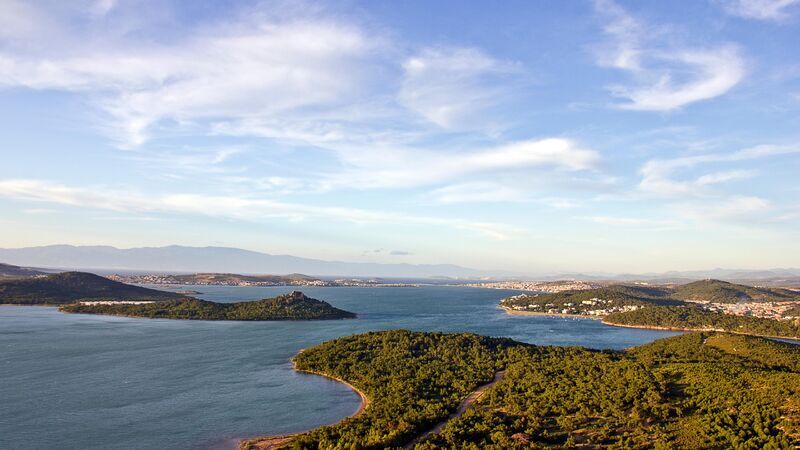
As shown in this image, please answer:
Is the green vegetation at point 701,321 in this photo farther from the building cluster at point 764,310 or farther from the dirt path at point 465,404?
the dirt path at point 465,404

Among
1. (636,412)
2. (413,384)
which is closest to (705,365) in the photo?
(636,412)

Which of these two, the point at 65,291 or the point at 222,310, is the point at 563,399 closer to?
the point at 222,310

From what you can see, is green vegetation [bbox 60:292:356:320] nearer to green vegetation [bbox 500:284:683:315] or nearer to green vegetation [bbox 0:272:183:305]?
green vegetation [bbox 0:272:183:305]

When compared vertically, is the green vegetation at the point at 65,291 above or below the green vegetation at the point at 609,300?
above

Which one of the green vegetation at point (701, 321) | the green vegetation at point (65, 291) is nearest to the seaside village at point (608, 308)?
the green vegetation at point (701, 321)

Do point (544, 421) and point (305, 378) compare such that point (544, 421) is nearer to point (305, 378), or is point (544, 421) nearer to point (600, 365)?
point (600, 365)

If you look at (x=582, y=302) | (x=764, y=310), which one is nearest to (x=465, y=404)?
Answer: (x=582, y=302)
